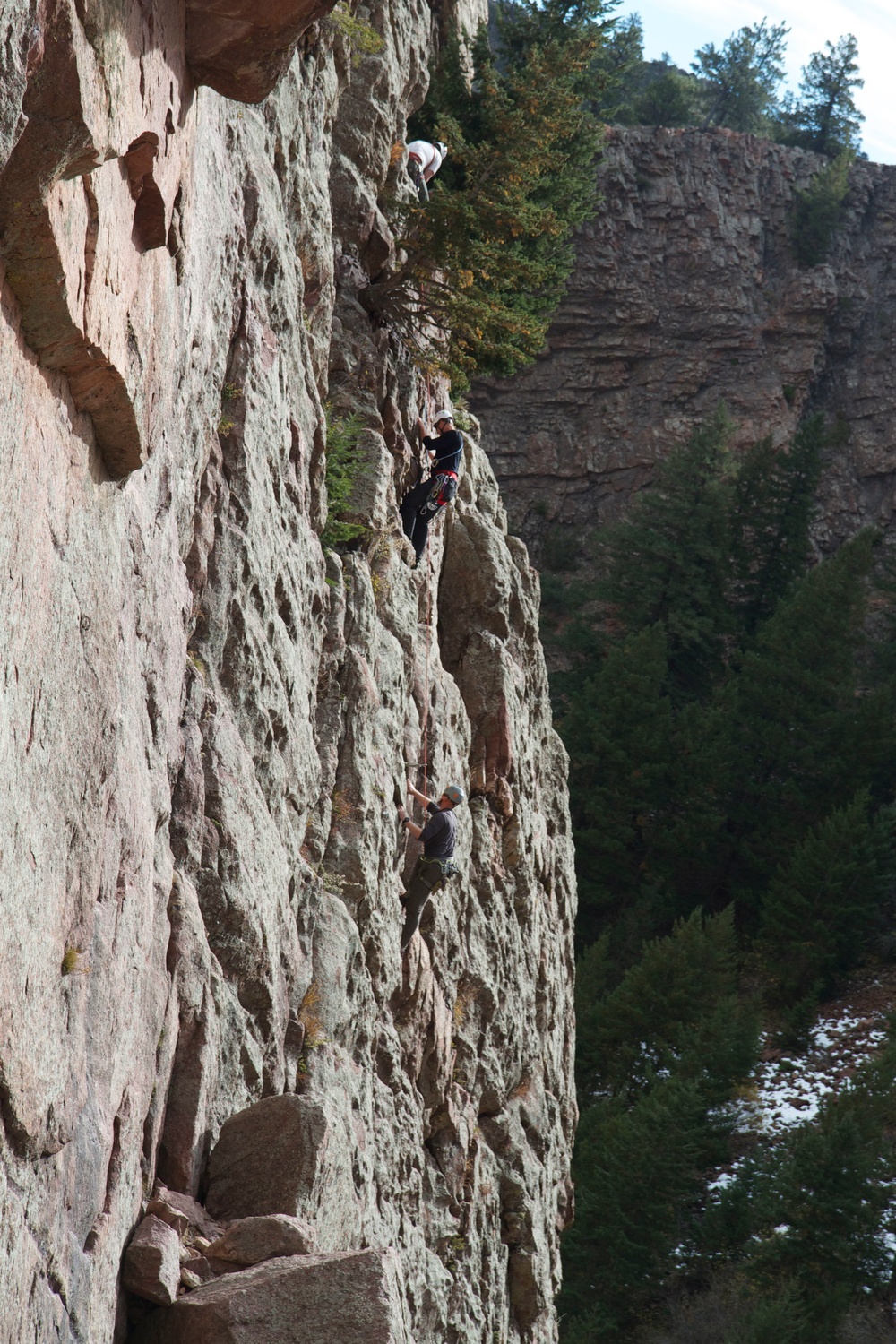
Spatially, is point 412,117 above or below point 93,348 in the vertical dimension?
above

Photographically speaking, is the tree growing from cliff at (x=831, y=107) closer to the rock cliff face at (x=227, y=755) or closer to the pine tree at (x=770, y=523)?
the pine tree at (x=770, y=523)

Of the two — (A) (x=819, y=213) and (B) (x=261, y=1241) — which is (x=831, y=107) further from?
Result: (B) (x=261, y=1241)

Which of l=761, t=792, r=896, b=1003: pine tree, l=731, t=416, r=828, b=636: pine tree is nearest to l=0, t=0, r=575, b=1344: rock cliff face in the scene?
l=761, t=792, r=896, b=1003: pine tree

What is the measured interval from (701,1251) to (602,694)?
15071mm

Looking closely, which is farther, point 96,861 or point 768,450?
point 768,450

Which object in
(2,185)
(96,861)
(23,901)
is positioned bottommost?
(23,901)

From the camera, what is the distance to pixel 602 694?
1425 inches

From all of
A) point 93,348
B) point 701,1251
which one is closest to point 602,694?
point 701,1251

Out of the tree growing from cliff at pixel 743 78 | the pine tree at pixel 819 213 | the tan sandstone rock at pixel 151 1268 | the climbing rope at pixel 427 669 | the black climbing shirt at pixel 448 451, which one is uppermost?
the tree growing from cliff at pixel 743 78

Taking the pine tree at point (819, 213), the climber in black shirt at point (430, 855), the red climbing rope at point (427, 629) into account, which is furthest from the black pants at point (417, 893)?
the pine tree at point (819, 213)

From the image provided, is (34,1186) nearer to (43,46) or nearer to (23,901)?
(23,901)

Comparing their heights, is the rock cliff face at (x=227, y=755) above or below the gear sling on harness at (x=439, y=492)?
below

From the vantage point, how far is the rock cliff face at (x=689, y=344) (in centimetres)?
4669

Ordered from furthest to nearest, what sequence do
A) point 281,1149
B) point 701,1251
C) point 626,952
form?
point 626,952 < point 701,1251 < point 281,1149
